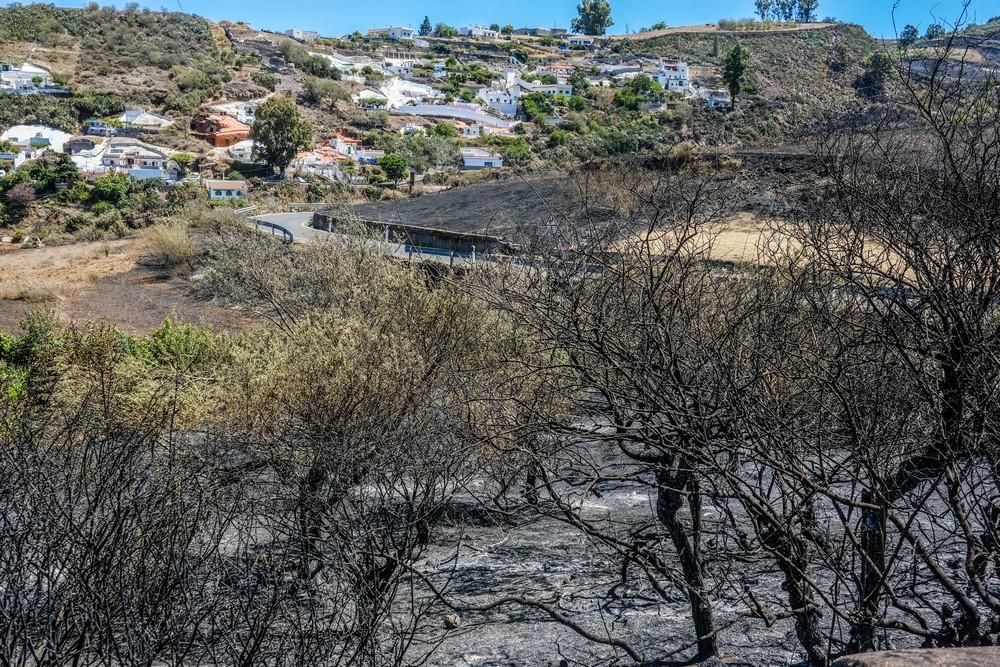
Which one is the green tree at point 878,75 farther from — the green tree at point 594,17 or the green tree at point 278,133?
the green tree at point 594,17

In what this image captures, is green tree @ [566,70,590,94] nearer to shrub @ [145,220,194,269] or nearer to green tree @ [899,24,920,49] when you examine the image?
shrub @ [145,220,194,269]

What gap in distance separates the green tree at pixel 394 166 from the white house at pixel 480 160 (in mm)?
4202

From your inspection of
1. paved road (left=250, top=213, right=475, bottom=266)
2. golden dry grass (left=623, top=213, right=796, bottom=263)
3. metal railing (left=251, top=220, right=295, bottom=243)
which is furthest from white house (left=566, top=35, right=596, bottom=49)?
golden dry grass (left=623, top=213, right=796, bottom=263)

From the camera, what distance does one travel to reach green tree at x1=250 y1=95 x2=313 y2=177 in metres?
52.8

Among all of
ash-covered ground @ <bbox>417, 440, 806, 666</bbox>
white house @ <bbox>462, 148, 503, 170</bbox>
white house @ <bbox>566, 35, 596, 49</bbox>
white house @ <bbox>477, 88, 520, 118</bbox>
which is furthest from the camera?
white house @ <bbox>566, 35, 596, 49</bbox>

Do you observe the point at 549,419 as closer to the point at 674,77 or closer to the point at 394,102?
the point at 394,102

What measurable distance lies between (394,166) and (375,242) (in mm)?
36434

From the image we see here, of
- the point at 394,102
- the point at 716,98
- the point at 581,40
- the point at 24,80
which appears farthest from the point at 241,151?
the point at 581,40

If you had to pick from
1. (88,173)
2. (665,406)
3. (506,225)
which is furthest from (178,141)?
(665,406)

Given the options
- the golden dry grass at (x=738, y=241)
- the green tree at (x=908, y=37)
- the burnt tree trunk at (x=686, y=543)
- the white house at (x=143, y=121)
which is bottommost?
the burnt tree trunk at (x=686, y=543)

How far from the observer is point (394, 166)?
52.7 m

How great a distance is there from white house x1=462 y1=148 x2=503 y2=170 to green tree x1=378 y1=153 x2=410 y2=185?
4202 mm

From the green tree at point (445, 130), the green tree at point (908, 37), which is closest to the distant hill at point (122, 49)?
the green tree at point (445, 130)

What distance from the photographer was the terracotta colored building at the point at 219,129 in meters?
61.3
